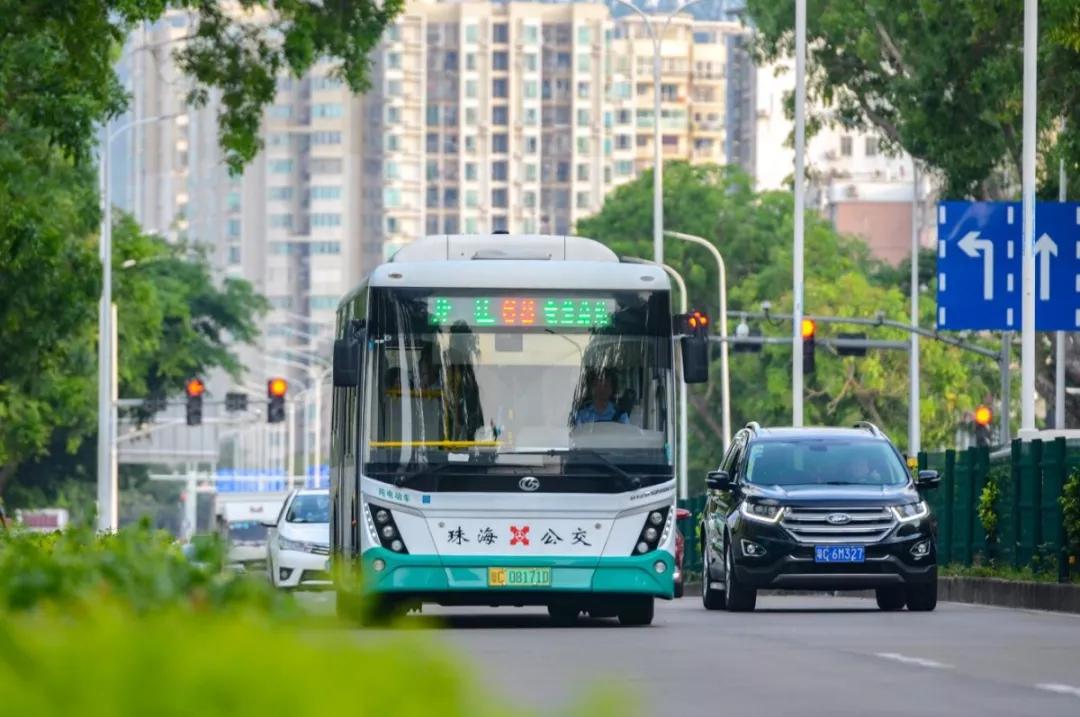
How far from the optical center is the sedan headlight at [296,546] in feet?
114

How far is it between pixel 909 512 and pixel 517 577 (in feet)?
18.2

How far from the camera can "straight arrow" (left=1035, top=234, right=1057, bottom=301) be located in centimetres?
3403

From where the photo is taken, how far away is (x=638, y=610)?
22.4m

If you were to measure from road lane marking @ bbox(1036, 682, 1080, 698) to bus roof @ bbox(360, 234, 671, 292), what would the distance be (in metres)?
9.24

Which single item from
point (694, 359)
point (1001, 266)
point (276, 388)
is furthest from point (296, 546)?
point (276, 388)

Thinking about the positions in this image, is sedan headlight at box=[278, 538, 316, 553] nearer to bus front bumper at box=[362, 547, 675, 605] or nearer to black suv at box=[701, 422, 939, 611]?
black suv at box=[701, 422, 939, 611]

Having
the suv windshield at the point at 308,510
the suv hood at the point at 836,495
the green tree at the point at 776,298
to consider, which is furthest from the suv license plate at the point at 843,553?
the green tree at the point at 776,298

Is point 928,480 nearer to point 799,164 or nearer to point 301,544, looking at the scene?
point 301,544

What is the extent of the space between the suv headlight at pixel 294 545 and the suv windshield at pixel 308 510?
2.16 ft

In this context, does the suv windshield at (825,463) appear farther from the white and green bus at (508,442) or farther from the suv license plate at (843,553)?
the white and green bus at (508,442)

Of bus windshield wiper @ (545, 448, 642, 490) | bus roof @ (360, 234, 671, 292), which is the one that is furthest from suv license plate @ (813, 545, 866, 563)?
bus windshield wiper @ (545, 448, 642, 490)

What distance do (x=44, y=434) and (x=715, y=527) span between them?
3388 centimetres

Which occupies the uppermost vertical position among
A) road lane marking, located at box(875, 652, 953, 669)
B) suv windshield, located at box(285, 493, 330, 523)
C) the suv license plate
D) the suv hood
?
the suv hood

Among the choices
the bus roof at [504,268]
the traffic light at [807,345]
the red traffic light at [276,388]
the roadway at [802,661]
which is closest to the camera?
the roadway at [802,661]
